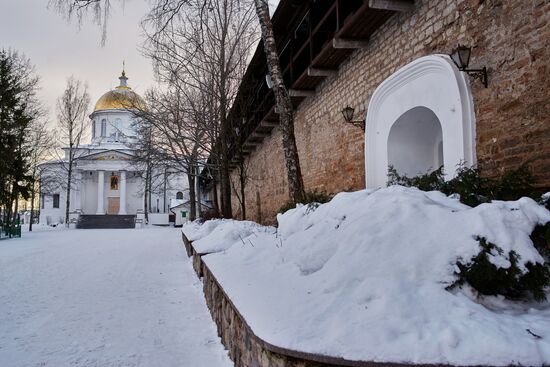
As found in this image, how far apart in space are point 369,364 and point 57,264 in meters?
9.01

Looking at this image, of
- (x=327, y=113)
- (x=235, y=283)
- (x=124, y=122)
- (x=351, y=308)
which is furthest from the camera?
(x=124, y=122)

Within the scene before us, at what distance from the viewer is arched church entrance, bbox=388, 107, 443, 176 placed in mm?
7465

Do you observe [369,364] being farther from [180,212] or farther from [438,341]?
[180,212]

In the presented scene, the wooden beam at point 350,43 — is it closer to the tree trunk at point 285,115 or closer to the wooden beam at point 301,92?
the tree trunk at point 285,115

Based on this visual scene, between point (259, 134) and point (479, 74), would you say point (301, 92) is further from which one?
point (479, 74)

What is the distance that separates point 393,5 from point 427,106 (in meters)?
1.57

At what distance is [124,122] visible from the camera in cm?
5044

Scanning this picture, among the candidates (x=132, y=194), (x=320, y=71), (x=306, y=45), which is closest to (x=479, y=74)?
(x=320, y=71)

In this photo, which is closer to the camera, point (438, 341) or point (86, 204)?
point (438, 341)

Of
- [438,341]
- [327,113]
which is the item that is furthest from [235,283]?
[327,113]

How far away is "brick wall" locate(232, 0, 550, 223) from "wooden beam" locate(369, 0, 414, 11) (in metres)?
0.13

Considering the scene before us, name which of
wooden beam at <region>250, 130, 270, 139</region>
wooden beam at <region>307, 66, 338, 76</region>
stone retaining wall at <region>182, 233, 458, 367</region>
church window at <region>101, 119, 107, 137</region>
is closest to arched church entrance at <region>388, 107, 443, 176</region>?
wooden beam at <region>307, 66, 338, 76</region>

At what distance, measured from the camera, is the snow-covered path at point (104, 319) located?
11.9 ft

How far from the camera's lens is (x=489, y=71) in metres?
4.90
